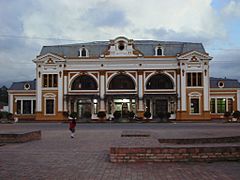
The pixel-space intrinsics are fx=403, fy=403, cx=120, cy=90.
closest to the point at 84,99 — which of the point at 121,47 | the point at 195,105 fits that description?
the point at 121,47

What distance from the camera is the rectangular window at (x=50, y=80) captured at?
63.8m

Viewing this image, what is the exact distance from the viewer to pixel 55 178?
9555 millimetres

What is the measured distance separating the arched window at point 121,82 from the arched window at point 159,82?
2783 millimetres

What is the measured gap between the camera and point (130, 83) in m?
63.7

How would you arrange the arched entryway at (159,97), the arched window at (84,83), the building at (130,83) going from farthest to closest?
the arched window at (84,83), the arched entryway at (159,97), the building at (130,83)

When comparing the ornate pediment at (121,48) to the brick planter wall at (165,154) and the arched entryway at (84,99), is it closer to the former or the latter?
the arched entryway at (84,99)

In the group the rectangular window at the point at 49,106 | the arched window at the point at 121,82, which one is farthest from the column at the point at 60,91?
the arched window at the point at 121,82

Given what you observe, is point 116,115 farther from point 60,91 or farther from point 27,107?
point 27,107

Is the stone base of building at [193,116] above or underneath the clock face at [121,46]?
underneath

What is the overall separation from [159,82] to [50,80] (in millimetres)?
17289

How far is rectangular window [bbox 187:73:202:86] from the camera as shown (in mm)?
61875

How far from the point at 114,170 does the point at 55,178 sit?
190 centimetres

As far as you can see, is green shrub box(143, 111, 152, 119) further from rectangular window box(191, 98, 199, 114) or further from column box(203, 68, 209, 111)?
column box(203, 68, 209, 111)

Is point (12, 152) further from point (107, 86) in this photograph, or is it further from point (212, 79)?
point (212, 79)
